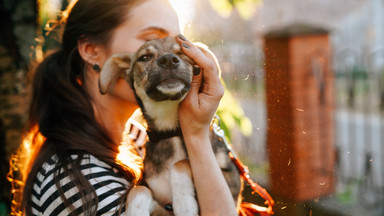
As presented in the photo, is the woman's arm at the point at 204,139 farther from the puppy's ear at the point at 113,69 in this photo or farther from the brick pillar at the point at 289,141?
the puppy's ear at the point at 113,69

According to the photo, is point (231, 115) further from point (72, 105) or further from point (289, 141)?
point (72, 105)

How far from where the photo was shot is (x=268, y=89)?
4.11ft

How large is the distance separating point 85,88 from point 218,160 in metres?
0.90

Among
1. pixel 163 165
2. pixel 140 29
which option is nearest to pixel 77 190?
pixel 163 165

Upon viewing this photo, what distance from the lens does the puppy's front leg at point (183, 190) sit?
133cm

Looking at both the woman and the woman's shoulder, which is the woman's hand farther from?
the woman's shoulder

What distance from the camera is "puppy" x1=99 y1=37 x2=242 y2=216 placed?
1.26 m

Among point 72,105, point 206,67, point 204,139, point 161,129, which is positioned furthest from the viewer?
point 72,105

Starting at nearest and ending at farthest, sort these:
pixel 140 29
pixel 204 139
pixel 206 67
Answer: pixel 206 67, pixel 204 139, pixel 140 29

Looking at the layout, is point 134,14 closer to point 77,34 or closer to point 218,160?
point 77,34

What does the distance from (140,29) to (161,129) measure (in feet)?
1.58

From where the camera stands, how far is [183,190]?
136 centimetres

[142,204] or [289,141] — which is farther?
[142,204]

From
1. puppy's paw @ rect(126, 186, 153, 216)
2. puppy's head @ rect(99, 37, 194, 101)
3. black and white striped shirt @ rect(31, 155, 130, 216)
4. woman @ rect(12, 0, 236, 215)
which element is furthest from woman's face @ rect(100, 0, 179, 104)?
puppy's paw @ rect(126, 186, 153, 216)
